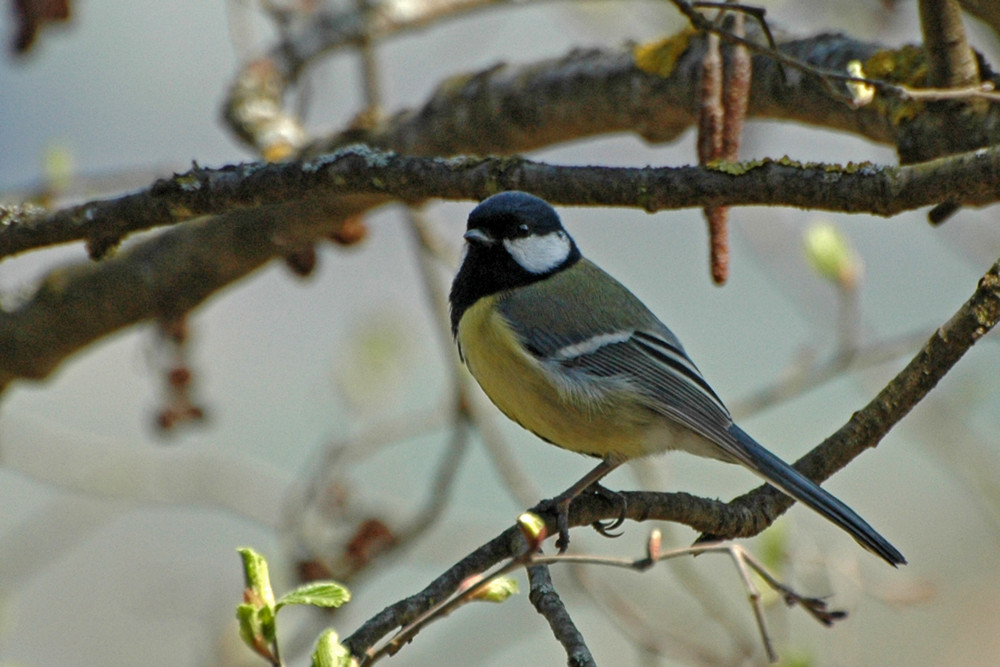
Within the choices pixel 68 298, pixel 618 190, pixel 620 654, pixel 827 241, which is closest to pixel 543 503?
pixel 618 190

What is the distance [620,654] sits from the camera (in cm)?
476

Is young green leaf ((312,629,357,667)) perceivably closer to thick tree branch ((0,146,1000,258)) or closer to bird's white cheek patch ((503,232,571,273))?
thick tree branch ((0,146,1000,258))

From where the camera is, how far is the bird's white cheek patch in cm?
278

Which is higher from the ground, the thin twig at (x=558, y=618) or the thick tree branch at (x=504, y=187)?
the thick tree branch at (x=504, y=187)

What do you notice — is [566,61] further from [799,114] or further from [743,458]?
[743,458]

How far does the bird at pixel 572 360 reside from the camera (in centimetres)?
249

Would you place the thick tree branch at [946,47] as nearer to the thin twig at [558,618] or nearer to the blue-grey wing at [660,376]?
the blue-grey wing at [660,376]

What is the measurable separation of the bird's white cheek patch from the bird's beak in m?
0.06

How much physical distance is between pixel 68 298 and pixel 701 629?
2749 mm

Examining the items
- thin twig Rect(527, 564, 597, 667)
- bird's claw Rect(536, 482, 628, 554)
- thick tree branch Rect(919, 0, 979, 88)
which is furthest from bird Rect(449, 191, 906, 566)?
thick tree branch Rect(919, 0, 979, 88)

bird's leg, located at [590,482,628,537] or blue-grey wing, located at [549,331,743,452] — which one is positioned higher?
blue-grey wing, located at [549,331,743,452]

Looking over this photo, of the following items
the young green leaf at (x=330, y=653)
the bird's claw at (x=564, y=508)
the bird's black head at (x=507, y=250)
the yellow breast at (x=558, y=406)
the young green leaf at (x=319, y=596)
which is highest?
the bird's black head at (x=507, y=250)

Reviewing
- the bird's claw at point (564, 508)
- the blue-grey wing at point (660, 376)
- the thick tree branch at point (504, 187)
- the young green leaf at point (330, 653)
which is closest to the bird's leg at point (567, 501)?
the bird's claw at point (564, 508)

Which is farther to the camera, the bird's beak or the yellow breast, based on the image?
the bird's beak
